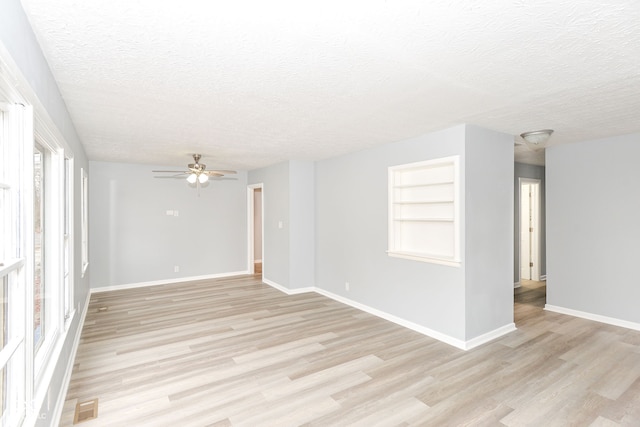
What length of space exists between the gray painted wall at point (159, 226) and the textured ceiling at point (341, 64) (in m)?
2.79

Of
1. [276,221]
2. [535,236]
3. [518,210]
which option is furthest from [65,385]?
[535,236]

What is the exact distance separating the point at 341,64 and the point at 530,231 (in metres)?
6.47

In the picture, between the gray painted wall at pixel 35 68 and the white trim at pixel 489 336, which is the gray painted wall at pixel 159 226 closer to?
the gray painted wall at pixel 35 68

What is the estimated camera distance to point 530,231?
671 centimetres

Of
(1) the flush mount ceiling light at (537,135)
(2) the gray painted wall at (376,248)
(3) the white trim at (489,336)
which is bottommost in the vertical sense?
(3) the white trim at (489,336)

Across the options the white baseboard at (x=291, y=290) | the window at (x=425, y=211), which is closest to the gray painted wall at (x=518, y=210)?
the window at (x=425, y=211)

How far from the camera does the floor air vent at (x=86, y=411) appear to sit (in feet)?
7.54

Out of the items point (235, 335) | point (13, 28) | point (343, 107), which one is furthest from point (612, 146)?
point (13, 28)

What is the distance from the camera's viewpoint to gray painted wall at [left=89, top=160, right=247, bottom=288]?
19.7 feet

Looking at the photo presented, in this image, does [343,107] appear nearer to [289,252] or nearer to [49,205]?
[49,205]

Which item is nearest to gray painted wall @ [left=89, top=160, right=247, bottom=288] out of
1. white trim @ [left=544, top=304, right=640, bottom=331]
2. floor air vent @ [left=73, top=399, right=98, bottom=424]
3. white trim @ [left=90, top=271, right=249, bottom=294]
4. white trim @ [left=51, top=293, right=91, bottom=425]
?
white trim @ [left=90, top=271, right=249, bottom=294]

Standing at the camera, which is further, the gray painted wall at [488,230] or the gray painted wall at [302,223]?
the gray painted wall at [302,223]

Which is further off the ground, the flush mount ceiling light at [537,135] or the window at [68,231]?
the flush mount ceiling light at [537,135]

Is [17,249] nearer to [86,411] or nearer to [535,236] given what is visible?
[86,411]
